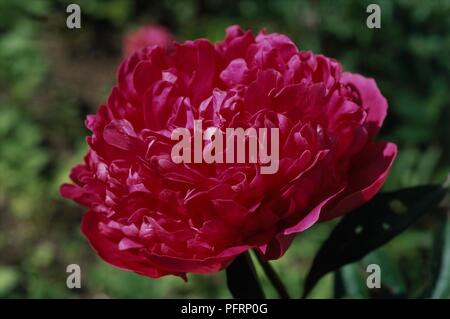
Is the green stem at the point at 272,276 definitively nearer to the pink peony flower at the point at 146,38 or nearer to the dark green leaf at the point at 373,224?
the dark green leaf at the point at 373,224

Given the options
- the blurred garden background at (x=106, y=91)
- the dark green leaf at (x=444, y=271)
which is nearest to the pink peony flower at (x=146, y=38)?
the blurred garden background at (x=106, y=91)

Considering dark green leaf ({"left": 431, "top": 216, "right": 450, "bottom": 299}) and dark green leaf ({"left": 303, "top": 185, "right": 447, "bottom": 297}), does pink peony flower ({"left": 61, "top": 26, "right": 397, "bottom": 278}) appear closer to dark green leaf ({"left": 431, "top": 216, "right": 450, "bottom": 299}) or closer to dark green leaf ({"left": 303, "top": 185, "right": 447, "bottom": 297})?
dark green leaf ({"left": 303, "top": 185, "right": 447, "bottom": 297})

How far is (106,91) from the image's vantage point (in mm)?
2268

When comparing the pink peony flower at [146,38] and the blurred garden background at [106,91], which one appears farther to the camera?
the pink peony flower at [146,38]

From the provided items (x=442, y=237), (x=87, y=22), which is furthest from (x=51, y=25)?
(x=442, y=237)

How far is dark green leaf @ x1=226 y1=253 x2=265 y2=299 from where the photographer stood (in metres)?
0.75

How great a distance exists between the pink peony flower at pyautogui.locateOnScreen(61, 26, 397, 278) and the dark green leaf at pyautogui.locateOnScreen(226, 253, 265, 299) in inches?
3.1

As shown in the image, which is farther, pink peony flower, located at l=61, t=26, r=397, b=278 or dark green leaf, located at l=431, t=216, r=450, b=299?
dark green leaf, located at l=431, t=216, r=450, b=299

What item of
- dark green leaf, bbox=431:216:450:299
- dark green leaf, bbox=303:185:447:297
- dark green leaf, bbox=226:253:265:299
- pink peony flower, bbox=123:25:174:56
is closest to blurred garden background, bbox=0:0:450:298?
pink peony flower, bbox=123:25:174:56

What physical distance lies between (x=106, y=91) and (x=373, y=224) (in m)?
1.58

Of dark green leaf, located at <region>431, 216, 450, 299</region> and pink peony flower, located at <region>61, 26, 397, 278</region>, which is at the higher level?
pink peony flower, located at <region>61, 26, 397, 278</region>

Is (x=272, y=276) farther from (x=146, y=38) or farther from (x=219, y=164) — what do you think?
(x=146, y=38)

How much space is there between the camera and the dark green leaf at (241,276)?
2.46 ft

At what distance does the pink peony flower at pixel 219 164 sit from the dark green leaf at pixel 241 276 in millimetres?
78
